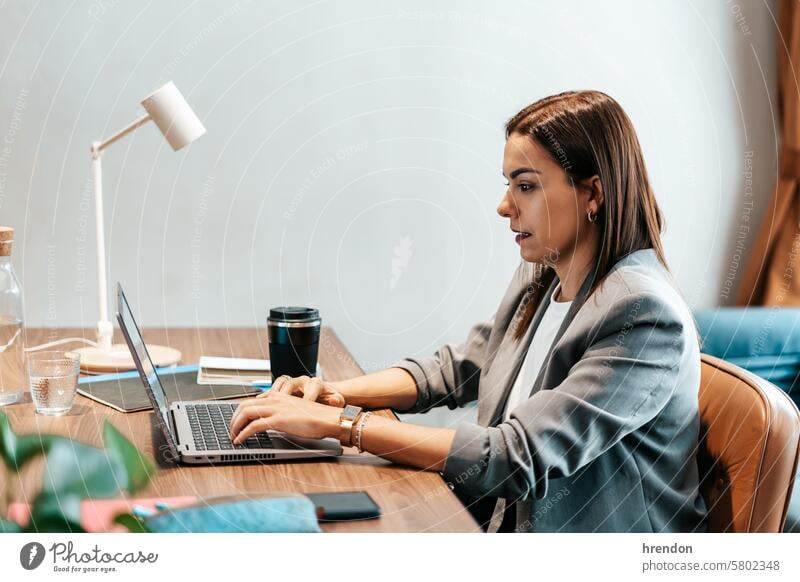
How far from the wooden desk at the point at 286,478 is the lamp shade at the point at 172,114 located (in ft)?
1.50

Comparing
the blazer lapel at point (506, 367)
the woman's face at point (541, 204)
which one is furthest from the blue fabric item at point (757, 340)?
the woman's face at point (541, 204)

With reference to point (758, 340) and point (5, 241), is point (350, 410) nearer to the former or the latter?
point (5, 241)

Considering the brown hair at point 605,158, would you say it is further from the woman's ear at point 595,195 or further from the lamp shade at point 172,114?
the lamp shade at point 172,114

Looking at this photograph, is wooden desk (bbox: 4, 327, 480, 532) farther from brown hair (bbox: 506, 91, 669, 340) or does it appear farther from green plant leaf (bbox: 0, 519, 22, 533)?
brown hair (bbox: 506, 91, 669, 340)

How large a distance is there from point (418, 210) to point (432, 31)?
0.41m

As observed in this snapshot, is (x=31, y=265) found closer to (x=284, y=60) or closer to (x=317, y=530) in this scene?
(x=284, y=60)

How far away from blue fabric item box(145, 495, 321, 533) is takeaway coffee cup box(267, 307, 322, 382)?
352mm

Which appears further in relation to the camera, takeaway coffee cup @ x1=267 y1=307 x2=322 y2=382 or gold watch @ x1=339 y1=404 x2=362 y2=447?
takeaway coffee cup @ x1=267 y1=307 x2=322 y2=382

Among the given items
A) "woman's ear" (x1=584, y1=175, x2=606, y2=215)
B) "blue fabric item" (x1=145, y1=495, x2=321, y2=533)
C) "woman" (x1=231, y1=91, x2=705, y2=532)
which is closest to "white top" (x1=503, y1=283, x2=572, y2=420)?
"woman" (x1=231, y1=91, x2=705, y2=532)

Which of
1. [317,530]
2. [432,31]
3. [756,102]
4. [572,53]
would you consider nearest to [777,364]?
[756,102]

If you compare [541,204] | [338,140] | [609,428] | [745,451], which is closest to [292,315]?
[541,204]

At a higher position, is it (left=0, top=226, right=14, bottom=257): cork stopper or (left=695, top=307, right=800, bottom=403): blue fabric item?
(left=0, top=226, right=14, bottom=257): cork stopper

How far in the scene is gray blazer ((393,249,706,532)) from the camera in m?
0.94
